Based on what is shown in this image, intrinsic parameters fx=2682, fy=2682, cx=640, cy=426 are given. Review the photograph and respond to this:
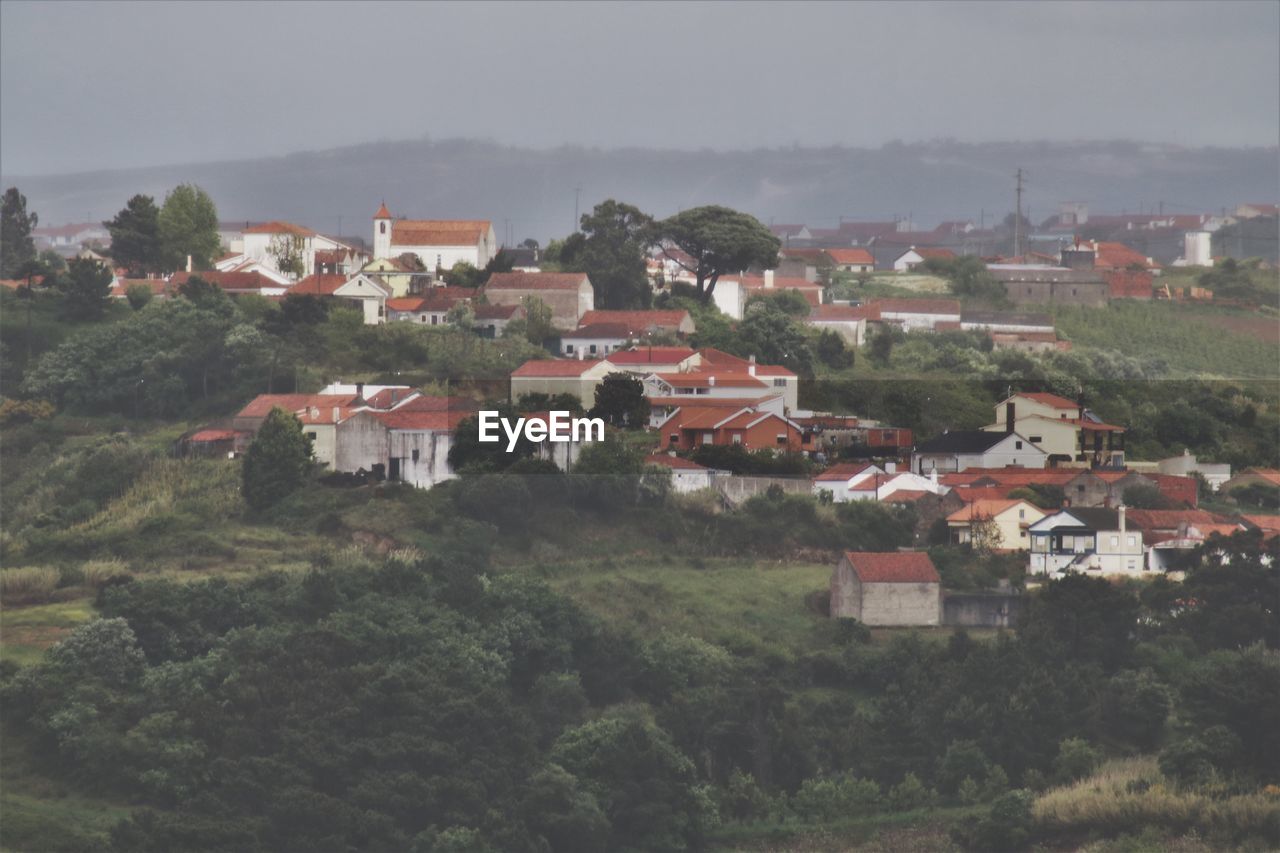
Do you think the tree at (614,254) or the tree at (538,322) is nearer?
the tree at (538,322)

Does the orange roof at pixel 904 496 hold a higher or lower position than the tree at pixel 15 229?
lower

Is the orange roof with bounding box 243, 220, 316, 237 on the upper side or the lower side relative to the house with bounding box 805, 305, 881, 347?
upper

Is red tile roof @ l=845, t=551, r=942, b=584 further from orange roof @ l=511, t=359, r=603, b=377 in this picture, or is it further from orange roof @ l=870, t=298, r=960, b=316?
orange roof @ l=870, t=298, r=960, b=316

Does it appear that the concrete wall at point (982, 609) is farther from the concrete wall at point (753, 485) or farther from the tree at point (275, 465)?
the tree at point (275, 465)

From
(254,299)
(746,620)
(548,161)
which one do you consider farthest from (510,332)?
(548,161)

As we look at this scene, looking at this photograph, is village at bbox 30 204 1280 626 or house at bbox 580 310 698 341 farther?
A: house at bbox 580 310 698 341

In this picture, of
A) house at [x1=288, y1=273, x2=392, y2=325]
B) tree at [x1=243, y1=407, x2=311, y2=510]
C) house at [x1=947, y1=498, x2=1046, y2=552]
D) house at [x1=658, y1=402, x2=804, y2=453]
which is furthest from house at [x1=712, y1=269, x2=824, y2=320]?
house at [x1=947, y1=498, x2=1046, y2=552]

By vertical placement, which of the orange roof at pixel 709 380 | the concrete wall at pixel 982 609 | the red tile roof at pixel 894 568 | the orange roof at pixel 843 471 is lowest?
the concrete wall at pixel 982 609

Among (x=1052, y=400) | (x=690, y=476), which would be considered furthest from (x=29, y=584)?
(x=1052, y=400)

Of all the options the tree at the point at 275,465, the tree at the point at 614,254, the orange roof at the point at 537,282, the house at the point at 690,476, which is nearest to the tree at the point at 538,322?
the orange roof at the point at 537,282
